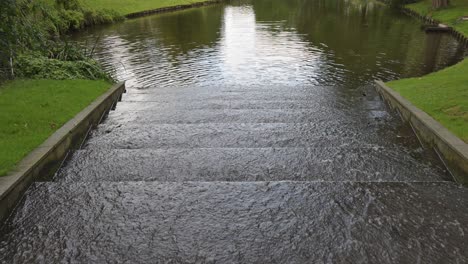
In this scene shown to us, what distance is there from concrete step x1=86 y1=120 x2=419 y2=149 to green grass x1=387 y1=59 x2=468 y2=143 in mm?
652

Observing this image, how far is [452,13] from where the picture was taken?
31.1 metres

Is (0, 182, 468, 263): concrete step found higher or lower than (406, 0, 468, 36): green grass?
higher

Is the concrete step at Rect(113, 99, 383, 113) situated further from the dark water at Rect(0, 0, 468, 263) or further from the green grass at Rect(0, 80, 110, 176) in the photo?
the green grass at Rect(0, 80, 110, 176)

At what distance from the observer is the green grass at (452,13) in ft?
85.9

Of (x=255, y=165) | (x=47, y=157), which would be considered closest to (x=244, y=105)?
(x=255, y=165)

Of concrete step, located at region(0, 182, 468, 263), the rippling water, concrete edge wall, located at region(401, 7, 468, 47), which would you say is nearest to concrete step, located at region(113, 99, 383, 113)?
concrete step, located at region(0, 182, 468, 263)

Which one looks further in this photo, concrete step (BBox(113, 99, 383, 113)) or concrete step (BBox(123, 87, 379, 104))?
concrete step (BBox(123, 87, 379, 104))

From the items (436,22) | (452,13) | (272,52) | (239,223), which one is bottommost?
(436,22)

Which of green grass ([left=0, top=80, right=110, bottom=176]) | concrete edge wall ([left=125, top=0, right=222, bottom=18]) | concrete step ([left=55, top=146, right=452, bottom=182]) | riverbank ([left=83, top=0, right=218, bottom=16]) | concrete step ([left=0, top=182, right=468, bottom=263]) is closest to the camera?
concrete step ([left=0, top=182, right=468, bottom=263])

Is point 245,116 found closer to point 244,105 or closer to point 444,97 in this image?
point 244,105

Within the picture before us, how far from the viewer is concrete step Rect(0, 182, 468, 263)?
3.39 meters

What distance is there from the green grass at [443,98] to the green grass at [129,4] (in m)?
33.5

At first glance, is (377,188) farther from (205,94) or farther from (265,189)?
(205,94)

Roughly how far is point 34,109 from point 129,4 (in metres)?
39.2
